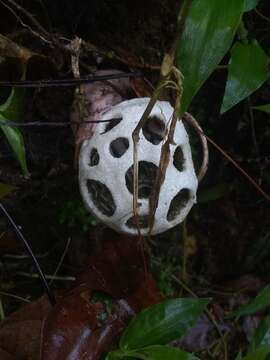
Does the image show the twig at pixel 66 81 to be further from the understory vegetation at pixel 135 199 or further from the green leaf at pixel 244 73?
the green leaf at pixel 244 73

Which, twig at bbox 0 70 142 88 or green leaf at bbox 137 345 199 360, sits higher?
twig at bbox 0 70 142 88

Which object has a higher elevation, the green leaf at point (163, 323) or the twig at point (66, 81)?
the twig at point (66, 81)

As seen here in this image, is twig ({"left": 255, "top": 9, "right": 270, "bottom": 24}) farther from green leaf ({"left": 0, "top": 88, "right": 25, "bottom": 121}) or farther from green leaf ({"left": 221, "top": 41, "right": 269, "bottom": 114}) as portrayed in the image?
green leaf ({"left": 0, "top": 88, "right": 25, "bottom": 121})

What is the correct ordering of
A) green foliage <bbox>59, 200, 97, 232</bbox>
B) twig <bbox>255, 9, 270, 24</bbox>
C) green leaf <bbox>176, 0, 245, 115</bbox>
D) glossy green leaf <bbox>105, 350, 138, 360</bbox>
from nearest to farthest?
green leaf <bbox>176, 0, 245, 115</bbox> → glossy green leaf <bbox>105, 350, 138, 360</bbox> → twig <bbox>255, 9, 270, 24</bbox> → green foliage <bbox>59, 200, 97, 232</bbox>

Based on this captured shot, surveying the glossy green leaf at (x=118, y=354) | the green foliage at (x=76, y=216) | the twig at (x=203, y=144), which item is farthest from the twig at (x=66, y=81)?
the glossy green leaf at (x=118, y=354)

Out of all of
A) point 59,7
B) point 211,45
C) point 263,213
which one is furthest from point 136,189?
point 263,213

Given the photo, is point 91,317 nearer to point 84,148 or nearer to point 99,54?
point 84,148

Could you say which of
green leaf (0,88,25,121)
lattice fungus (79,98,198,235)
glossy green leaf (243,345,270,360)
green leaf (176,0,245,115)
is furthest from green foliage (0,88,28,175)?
glossy green leaf (243,345,270,360)
